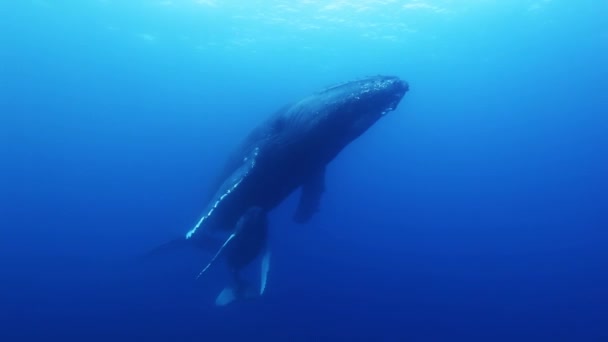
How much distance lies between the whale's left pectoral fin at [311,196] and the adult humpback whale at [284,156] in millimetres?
21

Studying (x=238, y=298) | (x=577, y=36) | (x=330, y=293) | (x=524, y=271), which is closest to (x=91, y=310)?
(x=330, y=293)

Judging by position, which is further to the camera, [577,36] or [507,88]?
[507,88]

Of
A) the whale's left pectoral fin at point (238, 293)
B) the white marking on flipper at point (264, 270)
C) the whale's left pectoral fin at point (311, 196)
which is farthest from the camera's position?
the whale's left pectoral fin at point (311, 196)

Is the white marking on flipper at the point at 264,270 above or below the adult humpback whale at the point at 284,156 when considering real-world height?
below

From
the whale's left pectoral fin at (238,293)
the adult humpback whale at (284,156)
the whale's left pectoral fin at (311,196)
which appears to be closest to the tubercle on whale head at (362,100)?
the adult humpback whale at (284,156)

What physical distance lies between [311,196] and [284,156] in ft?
6.44

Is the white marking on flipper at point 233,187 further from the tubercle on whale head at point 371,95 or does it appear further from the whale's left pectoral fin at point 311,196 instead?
the tubercle on whale head at point 371,95

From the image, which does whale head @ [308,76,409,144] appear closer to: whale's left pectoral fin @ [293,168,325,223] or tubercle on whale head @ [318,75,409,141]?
tubercle on whale head @ [318,75,409,141]

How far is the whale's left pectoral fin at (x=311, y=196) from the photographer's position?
8.58 meters

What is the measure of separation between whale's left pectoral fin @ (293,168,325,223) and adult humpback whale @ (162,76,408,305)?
2 centimetres

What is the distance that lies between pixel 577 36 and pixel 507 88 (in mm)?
16125

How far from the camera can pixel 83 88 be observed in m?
55.5

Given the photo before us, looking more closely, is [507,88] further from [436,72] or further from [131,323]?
[131,323]

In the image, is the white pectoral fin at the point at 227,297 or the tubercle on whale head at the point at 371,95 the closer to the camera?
the tubercle on whale head at the point at 371,95
